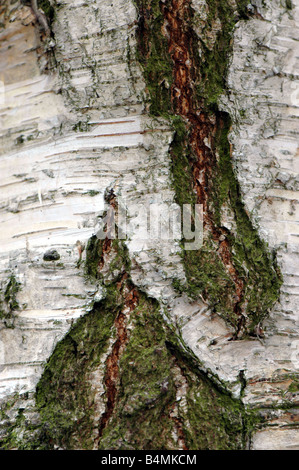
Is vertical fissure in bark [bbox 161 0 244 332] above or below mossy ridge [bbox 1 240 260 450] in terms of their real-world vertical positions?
above

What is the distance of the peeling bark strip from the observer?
122 centimetres

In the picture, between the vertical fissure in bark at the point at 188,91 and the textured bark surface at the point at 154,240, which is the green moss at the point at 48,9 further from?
the vertical fissure in bark at the point at 188,91

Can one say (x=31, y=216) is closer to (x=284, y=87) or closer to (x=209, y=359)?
(x=209, y=359)

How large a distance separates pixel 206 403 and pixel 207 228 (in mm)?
450

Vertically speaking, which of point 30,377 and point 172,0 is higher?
point 172,0

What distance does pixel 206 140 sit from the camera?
50.3 inches

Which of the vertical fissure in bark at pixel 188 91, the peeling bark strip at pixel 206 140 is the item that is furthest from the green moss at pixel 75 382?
the vertical fissure in bark at pixel 188 91

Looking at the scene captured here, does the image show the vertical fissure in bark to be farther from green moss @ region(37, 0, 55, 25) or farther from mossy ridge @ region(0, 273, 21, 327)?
mossy ridge @ region(0, 273, 21, 327)

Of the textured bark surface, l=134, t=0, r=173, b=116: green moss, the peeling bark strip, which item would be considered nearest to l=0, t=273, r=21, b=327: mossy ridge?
the textured bark surface

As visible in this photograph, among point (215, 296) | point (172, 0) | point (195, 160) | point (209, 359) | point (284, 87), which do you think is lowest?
point (209, 359)

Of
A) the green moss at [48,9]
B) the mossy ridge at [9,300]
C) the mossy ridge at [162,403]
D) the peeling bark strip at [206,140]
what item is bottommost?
the mossy ridge at [162,403]

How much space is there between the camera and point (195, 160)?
1269mm

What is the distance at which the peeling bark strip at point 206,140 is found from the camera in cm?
122

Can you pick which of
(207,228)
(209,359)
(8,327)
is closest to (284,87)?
(207,228)
